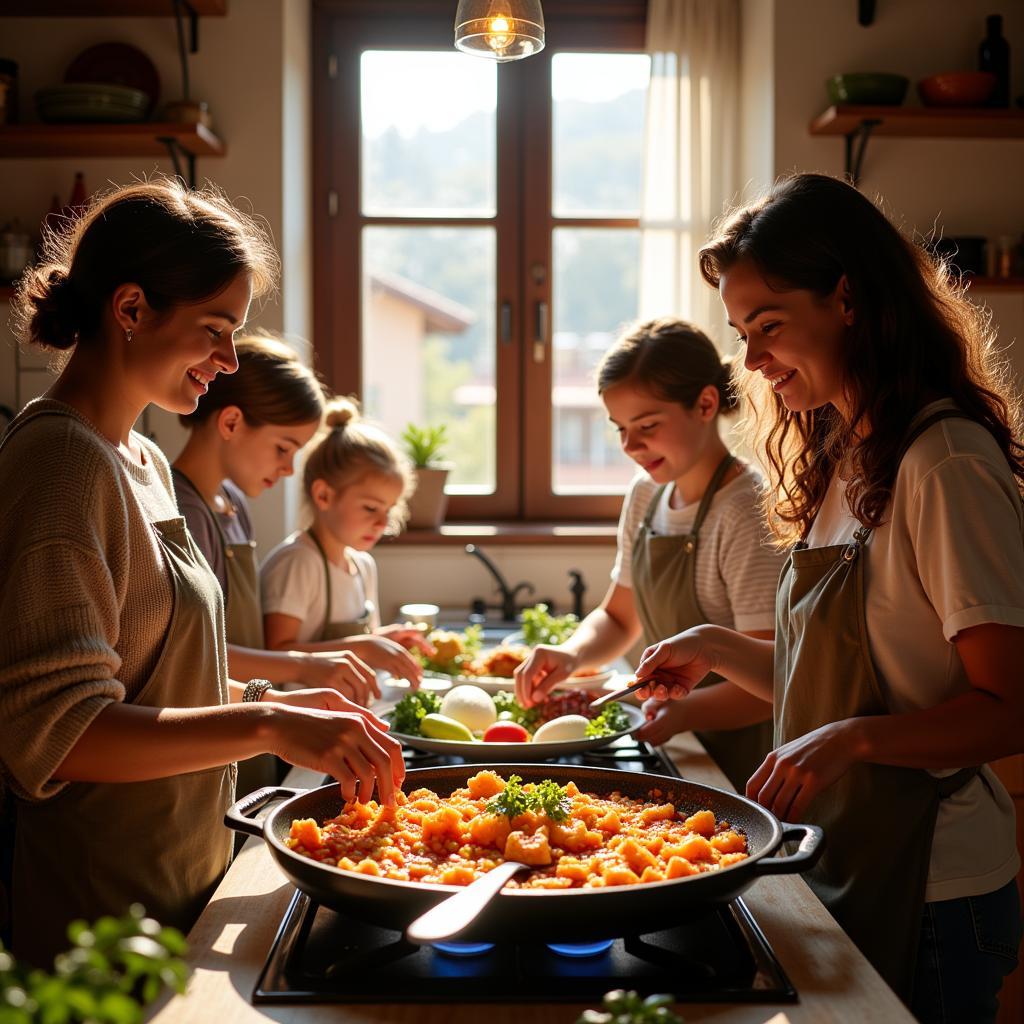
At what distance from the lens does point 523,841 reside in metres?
1.25

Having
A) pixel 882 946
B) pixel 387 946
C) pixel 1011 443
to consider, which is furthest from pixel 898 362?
pixel 387 946

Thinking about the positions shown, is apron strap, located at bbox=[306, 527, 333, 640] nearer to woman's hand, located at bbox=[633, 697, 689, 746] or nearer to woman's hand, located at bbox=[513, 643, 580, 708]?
woman's hand, located at bbox=[513, 643, 580, 708]

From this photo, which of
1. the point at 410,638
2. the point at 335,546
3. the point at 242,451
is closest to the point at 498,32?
the point at 242,451

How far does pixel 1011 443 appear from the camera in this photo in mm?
1456

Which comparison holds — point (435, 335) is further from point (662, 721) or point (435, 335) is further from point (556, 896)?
point (556, 896)

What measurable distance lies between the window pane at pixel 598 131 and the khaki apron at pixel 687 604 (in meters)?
2.08

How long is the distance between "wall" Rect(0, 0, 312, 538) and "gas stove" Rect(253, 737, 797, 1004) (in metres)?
2.56

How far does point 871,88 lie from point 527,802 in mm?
2838

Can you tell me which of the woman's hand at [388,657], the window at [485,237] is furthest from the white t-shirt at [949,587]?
the window at [485,237]

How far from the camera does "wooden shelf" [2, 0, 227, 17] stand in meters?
3.44

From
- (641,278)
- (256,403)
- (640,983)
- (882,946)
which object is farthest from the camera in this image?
(641,278)

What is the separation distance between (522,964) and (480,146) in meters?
3.49

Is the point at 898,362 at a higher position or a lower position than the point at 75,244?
lower

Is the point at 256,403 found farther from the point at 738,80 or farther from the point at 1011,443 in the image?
the point at 738,80
